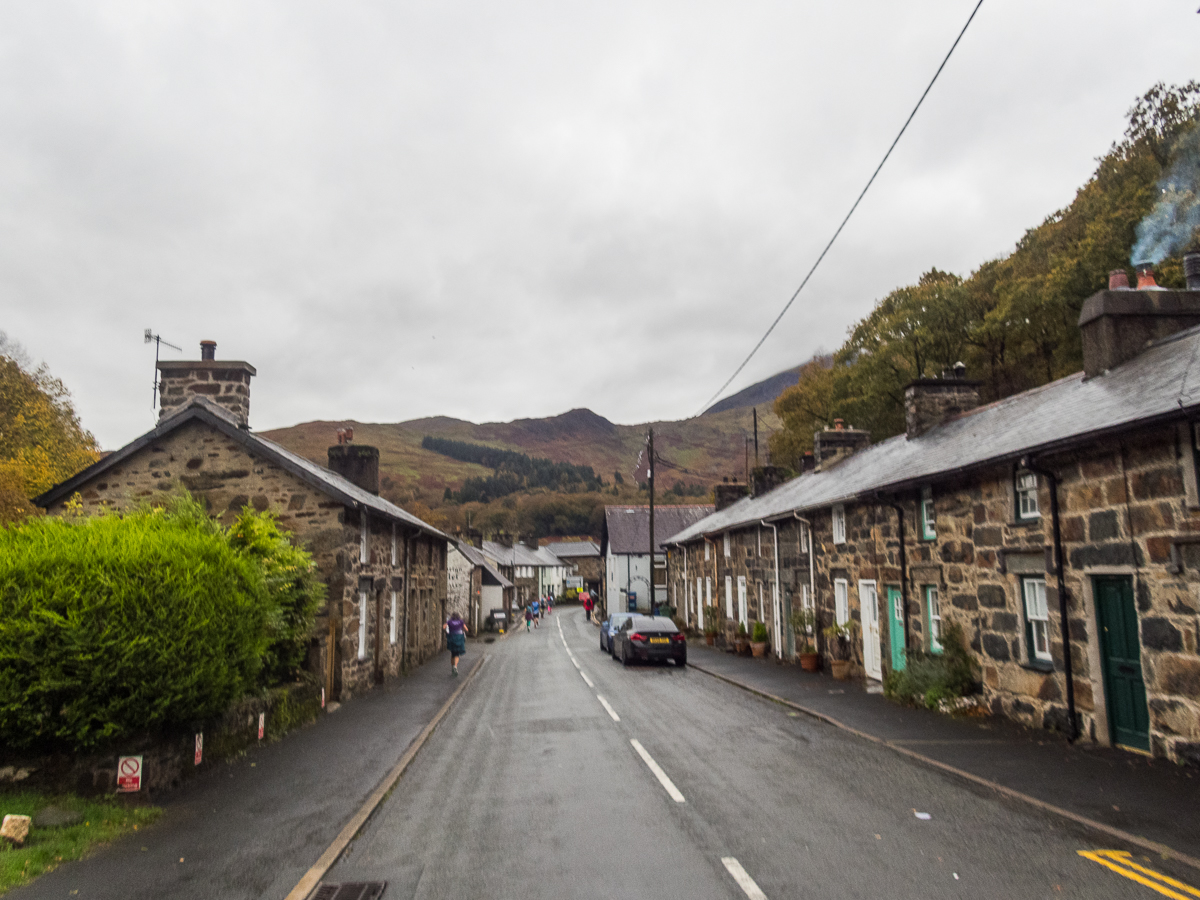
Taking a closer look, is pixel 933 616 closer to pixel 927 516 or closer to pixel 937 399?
pixel 927 516

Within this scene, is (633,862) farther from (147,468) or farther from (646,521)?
(646,521)

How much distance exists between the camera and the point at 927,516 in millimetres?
14555

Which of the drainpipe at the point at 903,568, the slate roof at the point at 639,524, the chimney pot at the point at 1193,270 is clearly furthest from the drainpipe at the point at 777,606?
the slate roof at the point at 639,524

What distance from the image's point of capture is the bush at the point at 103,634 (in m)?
7.30

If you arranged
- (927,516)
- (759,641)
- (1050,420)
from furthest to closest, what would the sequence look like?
(759,641) < (927,516) < (1050,420)

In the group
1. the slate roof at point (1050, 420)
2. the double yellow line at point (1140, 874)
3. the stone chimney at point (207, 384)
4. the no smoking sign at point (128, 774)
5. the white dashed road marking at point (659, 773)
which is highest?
the stone chimney at point (207, 384)

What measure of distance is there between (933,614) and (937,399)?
6.76 meters

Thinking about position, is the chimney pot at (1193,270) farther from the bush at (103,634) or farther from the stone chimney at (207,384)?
the stone chimney at (207,384)

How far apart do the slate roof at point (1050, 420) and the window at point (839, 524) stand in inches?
17.1

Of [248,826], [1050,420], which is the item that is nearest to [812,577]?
[1050,420]

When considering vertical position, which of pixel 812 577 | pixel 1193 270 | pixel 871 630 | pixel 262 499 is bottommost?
pixel 871 630

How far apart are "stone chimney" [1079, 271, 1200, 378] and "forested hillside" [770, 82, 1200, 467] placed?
1031cm

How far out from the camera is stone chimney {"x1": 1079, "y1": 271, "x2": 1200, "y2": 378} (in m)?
12.2

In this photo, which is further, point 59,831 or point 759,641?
point 759,641
